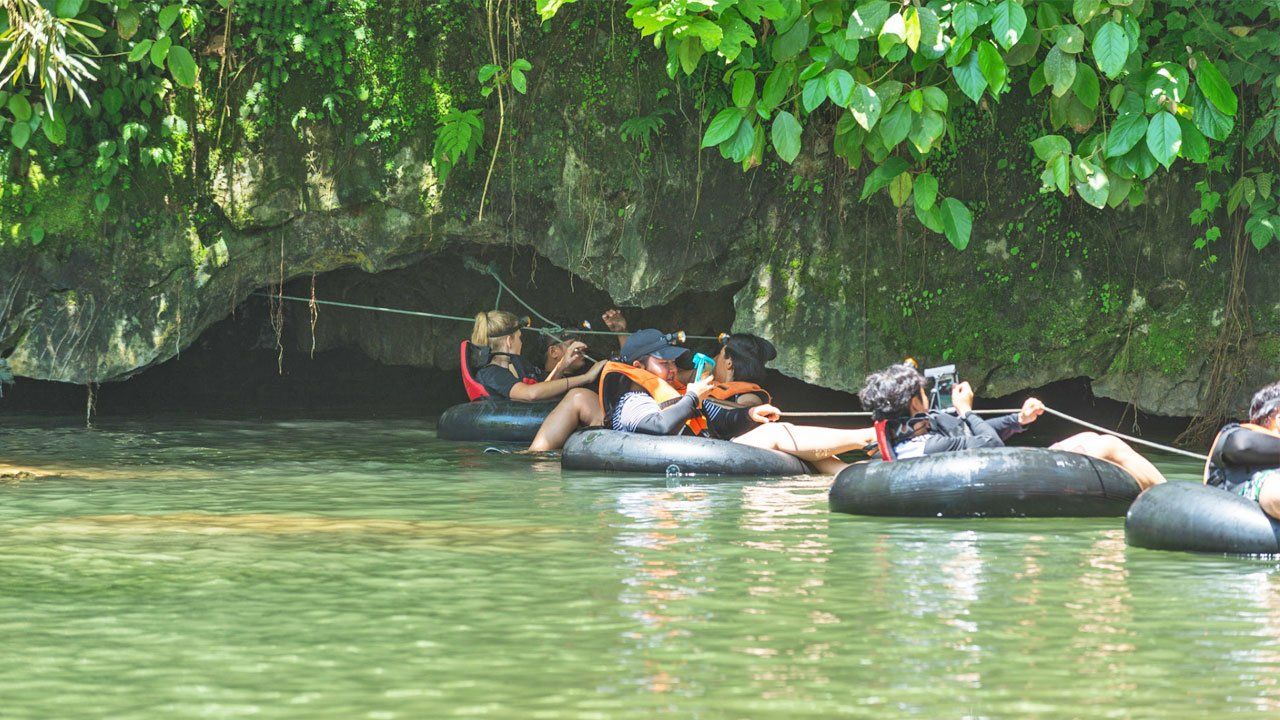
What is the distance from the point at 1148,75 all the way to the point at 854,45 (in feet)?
6.03

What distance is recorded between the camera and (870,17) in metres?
8.64

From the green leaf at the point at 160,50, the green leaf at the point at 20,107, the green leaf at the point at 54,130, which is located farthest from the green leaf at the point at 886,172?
the green leaf at the point at 20,107

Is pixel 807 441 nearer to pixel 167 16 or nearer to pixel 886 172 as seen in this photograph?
pixel 886 172

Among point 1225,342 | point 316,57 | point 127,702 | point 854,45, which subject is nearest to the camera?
point 127,702

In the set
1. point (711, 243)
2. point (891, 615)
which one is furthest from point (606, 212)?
point (891, 615)

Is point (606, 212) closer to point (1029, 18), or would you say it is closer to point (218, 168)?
point (218, 168)

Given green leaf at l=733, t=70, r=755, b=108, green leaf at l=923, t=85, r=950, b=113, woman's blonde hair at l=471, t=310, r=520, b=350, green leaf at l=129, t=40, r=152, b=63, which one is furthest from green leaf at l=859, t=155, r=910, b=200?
green leaf at l=129, t=40, r=152, b=63

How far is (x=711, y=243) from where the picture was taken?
11422 mm

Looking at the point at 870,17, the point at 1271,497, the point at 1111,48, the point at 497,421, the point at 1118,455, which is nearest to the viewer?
the point at 1271,497

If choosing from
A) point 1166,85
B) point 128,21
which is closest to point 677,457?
point 1166,85

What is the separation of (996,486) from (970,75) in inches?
109

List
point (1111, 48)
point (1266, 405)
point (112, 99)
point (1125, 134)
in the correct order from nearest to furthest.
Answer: point (1266, 405), point (1111, 48), point (1125, 134), point (112, 99)

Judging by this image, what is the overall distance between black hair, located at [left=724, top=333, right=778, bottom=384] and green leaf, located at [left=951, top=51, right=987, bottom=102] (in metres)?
2.40

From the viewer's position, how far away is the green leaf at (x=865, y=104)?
29.0 feet
